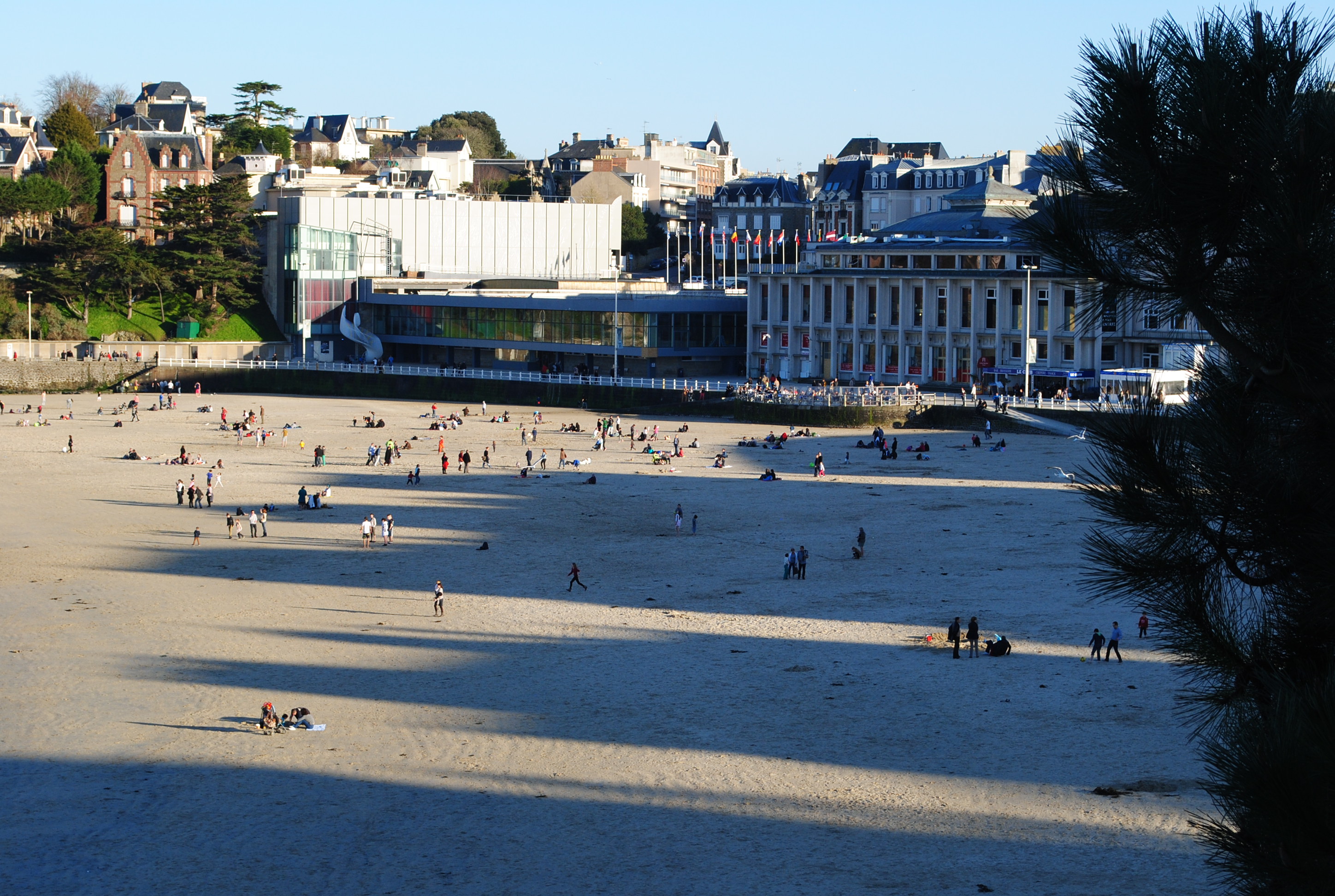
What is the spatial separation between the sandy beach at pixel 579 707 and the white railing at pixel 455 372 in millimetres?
28952

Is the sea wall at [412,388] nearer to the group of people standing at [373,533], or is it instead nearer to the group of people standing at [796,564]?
the group of people standing at [373,533]

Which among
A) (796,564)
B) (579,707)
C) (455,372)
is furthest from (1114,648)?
(455,372)

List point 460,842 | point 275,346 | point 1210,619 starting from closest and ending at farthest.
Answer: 1. point 1210,619
2. point 460,842
3. point 275,346

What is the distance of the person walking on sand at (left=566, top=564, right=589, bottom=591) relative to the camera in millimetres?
27859

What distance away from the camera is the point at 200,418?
6191cm

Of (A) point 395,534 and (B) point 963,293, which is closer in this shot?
(A) point 395,534

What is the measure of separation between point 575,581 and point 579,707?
8.62 meters

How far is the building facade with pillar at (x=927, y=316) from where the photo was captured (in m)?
61.5

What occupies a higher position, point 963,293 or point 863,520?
point 963,293

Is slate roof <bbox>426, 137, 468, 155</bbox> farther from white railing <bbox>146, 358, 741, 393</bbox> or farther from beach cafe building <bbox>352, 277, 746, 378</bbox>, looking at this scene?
white railing <bbox>146, 358, 741, 393</bbox>

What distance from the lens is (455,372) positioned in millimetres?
74062

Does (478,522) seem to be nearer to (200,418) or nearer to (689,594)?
(689,594)

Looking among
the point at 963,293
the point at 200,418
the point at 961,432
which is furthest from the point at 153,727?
the point at 963,293

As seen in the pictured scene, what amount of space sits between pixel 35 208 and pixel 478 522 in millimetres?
63120
